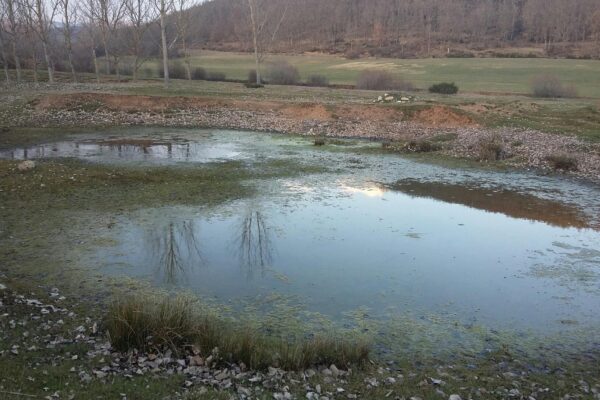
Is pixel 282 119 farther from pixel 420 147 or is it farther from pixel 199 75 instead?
pixel 199 75

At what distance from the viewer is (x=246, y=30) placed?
136625mm

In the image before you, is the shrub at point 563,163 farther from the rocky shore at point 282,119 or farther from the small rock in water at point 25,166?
the small rock in water at point 25,166

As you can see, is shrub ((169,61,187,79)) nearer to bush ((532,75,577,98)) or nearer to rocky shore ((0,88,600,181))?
rocky shore ((0,88,600,181))

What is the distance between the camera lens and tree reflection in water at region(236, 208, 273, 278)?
41.2ft

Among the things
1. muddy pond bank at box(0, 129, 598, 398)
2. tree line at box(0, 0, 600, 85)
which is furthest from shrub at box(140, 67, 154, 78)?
muddy pond bank at box(0, 129, 598, 398)

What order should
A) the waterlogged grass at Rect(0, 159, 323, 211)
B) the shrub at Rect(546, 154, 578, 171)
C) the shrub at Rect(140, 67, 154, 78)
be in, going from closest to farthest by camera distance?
the waterlogged grass at Rect(0, 159, 323, 211) → the shrub at Rect(546, 154, 578, 171) → the shrub at Rect(140, 67, 154, 78)

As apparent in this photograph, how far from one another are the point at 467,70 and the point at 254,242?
73505 millimetres

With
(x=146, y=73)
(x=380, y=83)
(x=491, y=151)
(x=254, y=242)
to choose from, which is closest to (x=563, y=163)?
(x=491, y=151)

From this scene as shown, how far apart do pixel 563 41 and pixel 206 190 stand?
4891 inches

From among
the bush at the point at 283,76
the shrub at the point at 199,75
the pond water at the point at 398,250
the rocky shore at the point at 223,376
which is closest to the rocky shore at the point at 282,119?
the pond water at the point at 398,250

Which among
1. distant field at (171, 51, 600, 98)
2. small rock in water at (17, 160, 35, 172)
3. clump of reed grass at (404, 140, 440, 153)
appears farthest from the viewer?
distant field at (171, 51, 600, 98)

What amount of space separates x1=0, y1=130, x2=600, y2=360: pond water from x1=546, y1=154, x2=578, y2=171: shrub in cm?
130

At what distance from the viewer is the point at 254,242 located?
1400 cm

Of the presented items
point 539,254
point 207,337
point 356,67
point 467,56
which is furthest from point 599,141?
point 467,56
